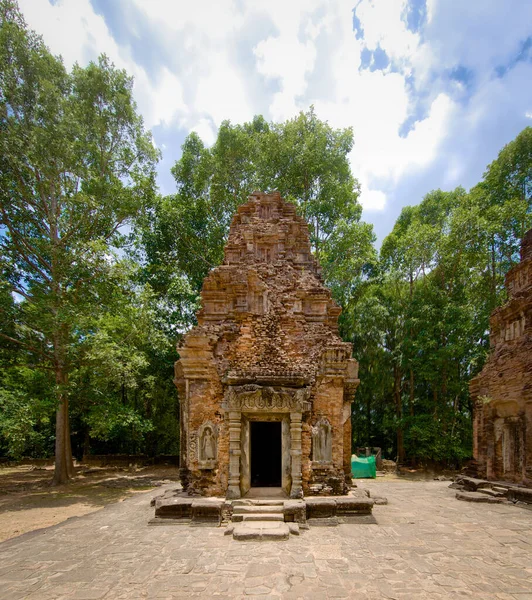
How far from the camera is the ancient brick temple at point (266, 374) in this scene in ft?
29.1

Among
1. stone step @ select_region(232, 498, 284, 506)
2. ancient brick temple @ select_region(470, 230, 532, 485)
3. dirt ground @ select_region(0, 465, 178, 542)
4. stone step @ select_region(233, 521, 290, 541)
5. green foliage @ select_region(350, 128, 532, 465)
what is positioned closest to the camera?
stone step @ select_region(233, 521, 290, 541)

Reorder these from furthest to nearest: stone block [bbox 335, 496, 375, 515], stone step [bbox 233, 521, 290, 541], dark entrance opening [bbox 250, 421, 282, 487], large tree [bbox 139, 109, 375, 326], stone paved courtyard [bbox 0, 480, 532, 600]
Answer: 1. large tree [bbox 139, 109, 375, 326]
2. dark entrance opening [bbox 250, 421, 282, 487]
3. stone block [bbox 335, 496, 375, 515]
4. stone step [bbox 233, 521, 290, 541]
5. stone paved courtyard [bbox 0, 480, 532, 600]

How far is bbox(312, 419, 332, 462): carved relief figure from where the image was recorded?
896 cm

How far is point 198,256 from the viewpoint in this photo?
2219 cm

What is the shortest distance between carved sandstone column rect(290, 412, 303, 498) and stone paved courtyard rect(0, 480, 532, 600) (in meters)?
0.97

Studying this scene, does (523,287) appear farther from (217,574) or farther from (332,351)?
(217,574)

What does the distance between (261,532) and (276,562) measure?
1.16m

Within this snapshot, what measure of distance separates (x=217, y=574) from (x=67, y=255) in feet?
40.5

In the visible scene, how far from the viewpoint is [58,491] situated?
14.2 metres

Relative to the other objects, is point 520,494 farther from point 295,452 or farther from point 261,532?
point 261,532

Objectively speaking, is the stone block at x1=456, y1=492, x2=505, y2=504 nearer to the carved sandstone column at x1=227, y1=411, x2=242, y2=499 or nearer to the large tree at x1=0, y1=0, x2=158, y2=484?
the carved sandstone column at x1=227, y1=411, x2=242, y2=499

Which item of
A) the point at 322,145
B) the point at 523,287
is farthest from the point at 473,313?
the point at 322,145

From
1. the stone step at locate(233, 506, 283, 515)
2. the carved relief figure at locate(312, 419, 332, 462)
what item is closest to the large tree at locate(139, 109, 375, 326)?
the carved relief figure at locate(312, 419, 332, 462)

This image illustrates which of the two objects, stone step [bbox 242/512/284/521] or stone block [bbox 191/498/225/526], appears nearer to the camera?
stone step [bbox 242/512/284/521]
